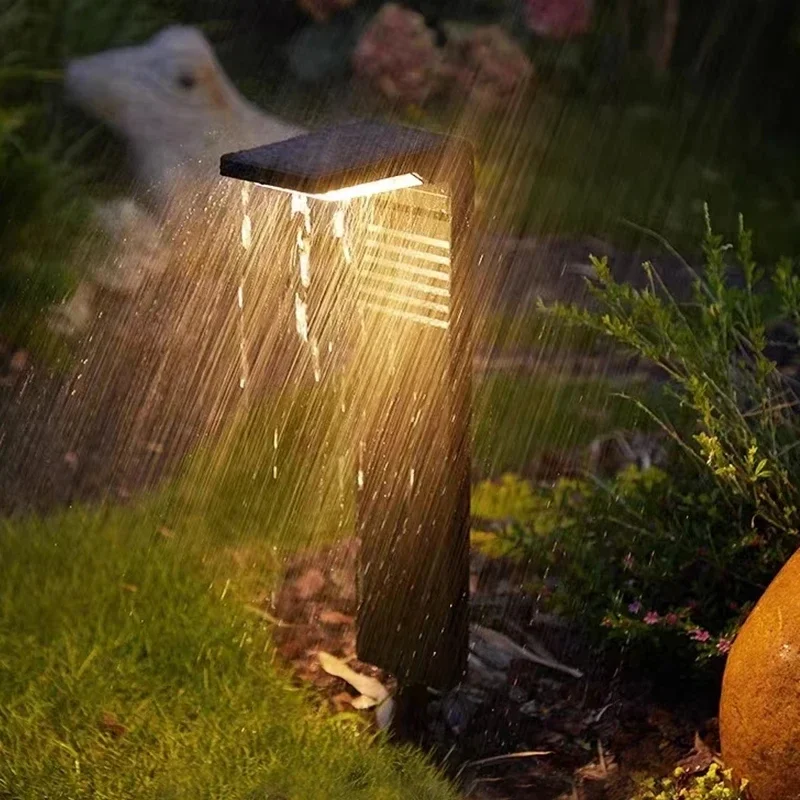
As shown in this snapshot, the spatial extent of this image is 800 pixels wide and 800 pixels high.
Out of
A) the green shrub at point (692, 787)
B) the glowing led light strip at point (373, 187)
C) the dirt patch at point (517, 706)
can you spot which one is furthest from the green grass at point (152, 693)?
the glowing led light strip at point (373, 187)

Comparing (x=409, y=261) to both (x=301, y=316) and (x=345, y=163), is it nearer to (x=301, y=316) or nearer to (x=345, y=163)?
(x=345, y=163)

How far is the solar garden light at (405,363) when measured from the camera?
3172 mm

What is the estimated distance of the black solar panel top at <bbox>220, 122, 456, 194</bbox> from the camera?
305 centimetres

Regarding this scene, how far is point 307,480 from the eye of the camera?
17.2 feet

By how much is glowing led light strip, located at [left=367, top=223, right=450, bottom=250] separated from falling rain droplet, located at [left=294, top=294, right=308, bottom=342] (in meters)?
2.48

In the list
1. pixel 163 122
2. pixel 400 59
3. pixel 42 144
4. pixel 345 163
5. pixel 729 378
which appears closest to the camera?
pixel 345 163

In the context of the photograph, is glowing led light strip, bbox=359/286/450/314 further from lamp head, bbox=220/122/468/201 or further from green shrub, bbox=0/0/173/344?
green shrub, bbox=0/0/173/344

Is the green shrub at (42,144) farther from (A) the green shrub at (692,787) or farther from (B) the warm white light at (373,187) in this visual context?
(A) the green shrub at (692,787)

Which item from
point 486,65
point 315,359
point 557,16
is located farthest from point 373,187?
point 557,16

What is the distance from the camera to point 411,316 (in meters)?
3.36

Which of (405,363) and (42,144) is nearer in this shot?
(405,363)

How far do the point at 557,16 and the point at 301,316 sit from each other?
5.33 metres

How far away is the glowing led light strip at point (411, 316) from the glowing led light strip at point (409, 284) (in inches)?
2.5

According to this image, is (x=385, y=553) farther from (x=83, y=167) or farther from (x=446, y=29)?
(x=446, y=29)
